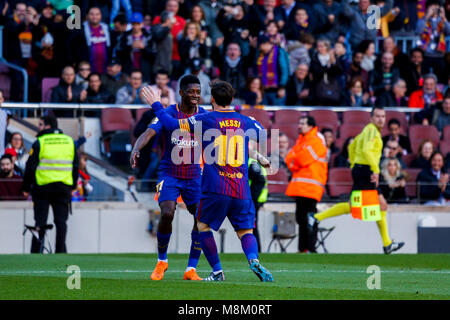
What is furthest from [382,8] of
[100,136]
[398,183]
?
[100,136]

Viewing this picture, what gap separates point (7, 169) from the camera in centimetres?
1903

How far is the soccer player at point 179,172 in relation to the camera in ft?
37.4

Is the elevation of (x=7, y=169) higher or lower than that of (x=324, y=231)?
higher

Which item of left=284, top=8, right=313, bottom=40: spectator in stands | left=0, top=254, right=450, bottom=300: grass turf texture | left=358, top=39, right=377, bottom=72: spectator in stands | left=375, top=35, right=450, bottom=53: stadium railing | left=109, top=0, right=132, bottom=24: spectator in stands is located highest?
left=109, top=0, right=132, bottom=24: spectator in stands

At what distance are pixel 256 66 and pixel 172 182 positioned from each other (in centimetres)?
1139

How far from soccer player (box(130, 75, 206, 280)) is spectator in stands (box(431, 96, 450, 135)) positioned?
11599 millimetres

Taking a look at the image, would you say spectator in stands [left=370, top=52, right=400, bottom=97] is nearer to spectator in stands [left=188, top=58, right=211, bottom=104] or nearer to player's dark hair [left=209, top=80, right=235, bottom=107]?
spectator in stands [left=188, top=58, right=211, bottom=104]

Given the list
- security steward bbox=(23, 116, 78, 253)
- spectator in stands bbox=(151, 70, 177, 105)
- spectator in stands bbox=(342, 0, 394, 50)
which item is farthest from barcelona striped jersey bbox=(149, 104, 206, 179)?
spectator in stands bbox=(342, 0, 394, 50)

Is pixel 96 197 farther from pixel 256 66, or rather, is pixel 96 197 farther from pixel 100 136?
pixel 256 66

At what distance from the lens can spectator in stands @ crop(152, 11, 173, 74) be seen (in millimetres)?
21906

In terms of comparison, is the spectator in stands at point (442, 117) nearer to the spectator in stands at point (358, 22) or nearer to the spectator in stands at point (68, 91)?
the spectator in stands at point (358, 22)

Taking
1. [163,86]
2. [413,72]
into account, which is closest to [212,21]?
[163,86]

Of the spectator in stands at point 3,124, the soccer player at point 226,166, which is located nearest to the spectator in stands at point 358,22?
the spectator in stands at point 3,124

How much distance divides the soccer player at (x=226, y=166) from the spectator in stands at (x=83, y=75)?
36.1 feet
